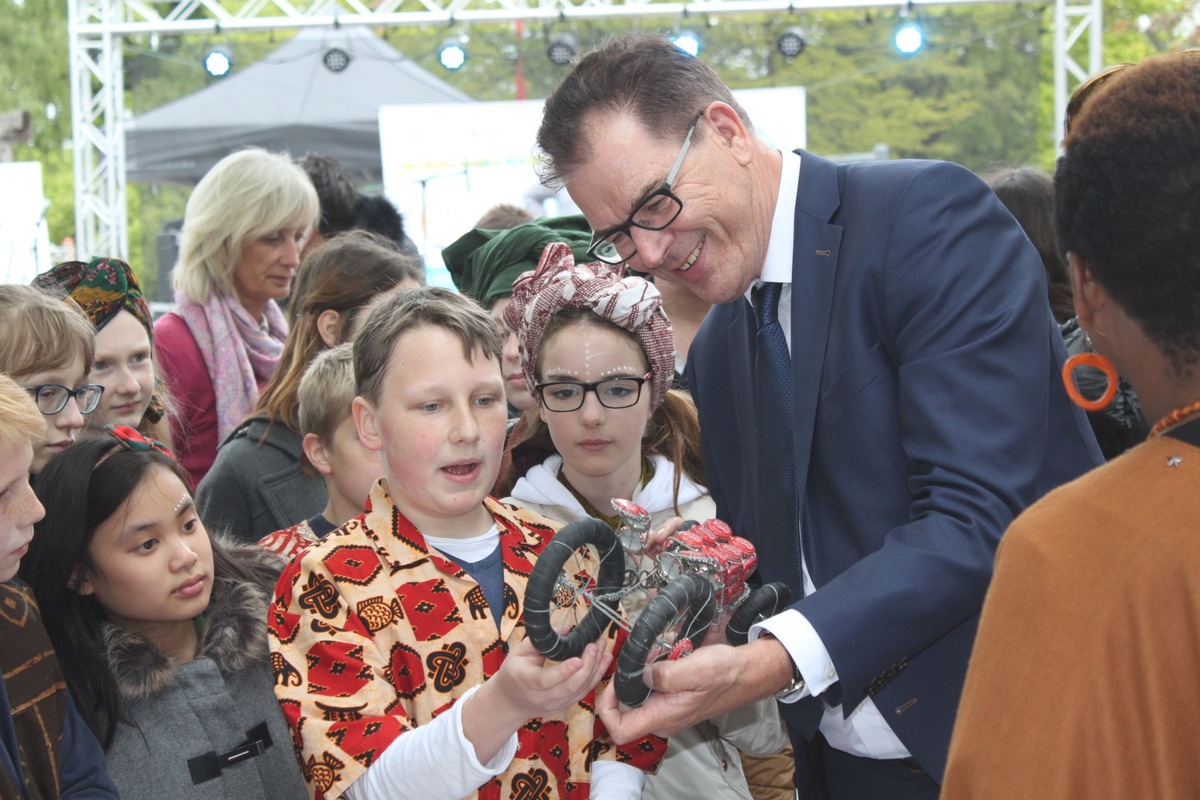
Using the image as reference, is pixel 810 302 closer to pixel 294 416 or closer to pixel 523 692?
pixel 523 692

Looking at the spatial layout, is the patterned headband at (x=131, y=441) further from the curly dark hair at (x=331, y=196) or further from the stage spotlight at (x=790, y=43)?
the stage spotlight at (x=790, y=43)

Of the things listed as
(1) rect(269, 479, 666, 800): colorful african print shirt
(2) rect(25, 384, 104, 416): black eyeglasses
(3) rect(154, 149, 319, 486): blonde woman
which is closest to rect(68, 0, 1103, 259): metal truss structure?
(3) rect(154, 149, 319, 486): blonde woman

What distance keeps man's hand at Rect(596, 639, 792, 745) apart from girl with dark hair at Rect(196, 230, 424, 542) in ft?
6.53

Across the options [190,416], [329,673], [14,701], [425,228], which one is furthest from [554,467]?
[425,228]

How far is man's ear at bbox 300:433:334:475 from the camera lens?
3.43 meters

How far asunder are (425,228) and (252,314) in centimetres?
465

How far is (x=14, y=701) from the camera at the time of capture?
2197 mm

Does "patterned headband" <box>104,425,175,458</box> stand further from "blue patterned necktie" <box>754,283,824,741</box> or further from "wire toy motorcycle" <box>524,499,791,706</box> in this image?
"blue patterned necktie" <box>754,283,824,741</box>

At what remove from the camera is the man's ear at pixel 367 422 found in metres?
2.43

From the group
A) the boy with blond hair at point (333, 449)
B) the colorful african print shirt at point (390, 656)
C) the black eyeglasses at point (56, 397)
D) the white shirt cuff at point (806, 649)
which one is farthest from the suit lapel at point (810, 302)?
the black eyeglasses at point (56, 397)

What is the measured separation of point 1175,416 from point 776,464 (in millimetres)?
1002

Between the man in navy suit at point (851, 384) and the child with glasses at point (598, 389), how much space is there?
60cm

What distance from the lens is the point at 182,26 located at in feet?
32.3

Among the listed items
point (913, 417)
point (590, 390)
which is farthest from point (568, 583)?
point (590, 390)
